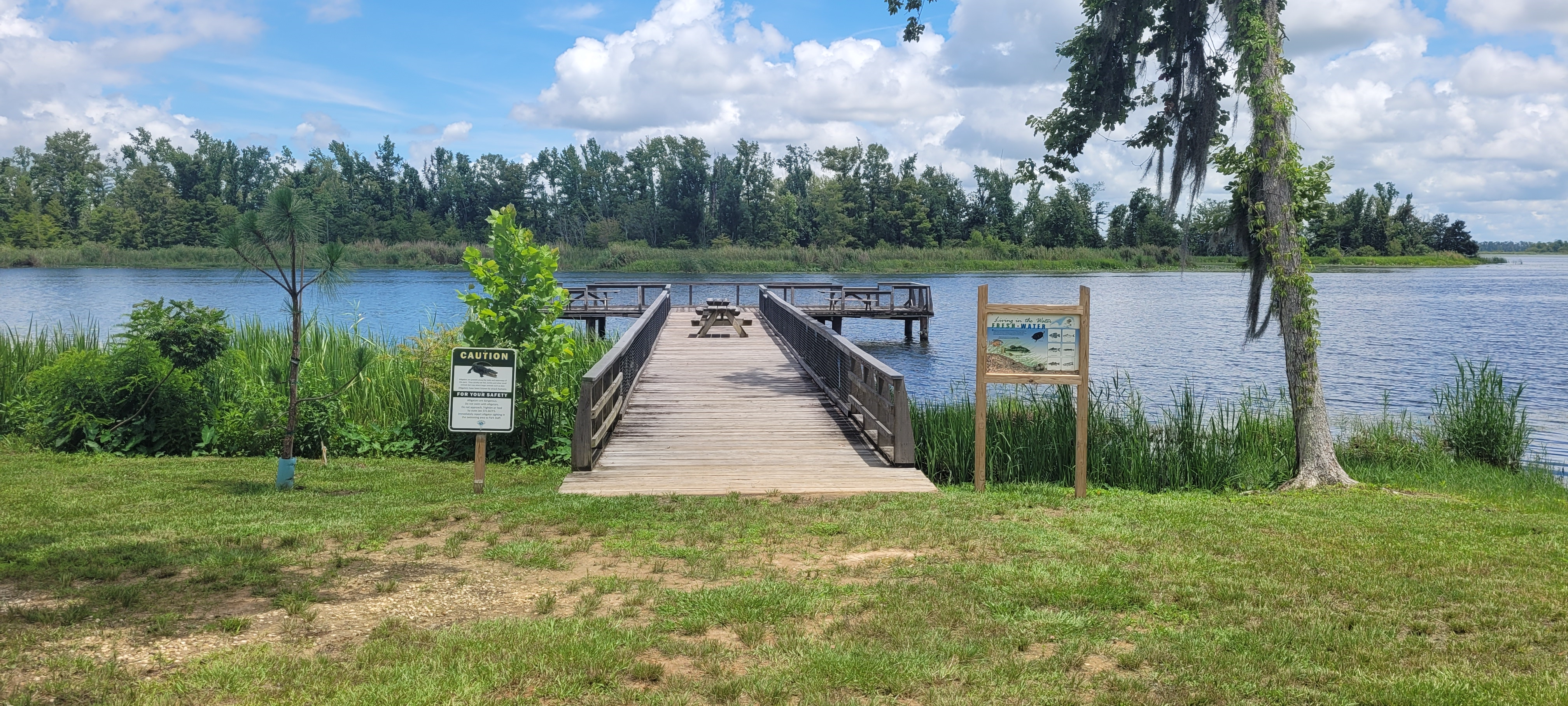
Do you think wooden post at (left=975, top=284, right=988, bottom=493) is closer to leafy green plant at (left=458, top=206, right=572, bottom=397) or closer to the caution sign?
the caution sign

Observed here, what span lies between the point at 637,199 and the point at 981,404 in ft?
307

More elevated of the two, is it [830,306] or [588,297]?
[588,297]

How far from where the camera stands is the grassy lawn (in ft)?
12.4

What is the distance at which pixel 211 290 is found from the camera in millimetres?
51906

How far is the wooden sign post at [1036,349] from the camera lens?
8539 mm

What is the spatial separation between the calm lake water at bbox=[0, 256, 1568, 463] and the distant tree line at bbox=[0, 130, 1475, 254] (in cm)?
1565

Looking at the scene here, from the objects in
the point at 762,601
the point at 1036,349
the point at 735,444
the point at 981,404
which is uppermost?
the point at 1036,349

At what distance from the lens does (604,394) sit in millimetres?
10023

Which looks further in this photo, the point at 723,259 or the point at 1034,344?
the point at 723,259

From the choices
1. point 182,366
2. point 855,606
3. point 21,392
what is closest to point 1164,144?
point 855,606

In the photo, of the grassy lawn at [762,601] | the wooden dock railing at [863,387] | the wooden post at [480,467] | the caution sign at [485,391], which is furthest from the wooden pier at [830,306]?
the grassy lawn at [762,601]

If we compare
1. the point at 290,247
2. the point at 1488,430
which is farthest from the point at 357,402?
the point at 1488,430

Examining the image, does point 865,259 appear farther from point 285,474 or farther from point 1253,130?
point 285,474

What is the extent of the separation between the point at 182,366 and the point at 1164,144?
1131 cm
